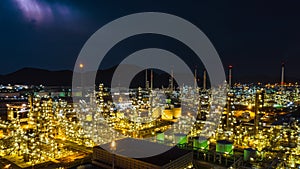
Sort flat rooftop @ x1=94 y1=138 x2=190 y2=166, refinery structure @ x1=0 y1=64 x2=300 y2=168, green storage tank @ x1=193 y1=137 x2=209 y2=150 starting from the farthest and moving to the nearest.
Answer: green storage tank @ x1=193 y1=137 x2=209 y2=150 → refinery structure @ x1=0 y1=64 x2=300 y2=168 → flat rooftop @ x1=94 y1=138 x2=190 y2=166

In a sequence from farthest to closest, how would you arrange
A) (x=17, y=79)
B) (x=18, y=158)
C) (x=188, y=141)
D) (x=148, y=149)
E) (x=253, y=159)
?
(x=17, y=79) < (x=188, y=141) < (x=18, y=158) < (x=253, y=159) < (x=148, y=149)

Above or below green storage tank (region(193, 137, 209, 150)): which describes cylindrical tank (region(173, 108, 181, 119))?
above

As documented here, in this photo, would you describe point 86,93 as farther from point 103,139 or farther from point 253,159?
point 253,159

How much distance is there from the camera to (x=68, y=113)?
1576 centimetres

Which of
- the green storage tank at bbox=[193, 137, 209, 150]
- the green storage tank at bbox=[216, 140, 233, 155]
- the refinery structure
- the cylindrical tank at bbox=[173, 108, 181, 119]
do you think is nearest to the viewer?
the refinery structure

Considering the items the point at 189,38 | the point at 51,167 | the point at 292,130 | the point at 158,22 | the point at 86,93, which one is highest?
the point at 158,22

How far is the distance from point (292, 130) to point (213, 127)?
13.8 feet

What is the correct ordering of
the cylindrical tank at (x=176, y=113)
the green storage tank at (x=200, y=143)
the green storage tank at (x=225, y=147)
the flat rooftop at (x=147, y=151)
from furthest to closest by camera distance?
the cylindrical tank at (x=176, y=113), the green storage tank at (x=200, y=143), the green storage tank at (x=225, y=147), the flat rooftop at (x=147, y=151)

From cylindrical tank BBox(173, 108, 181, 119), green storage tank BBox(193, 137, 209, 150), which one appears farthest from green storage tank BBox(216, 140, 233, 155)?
cylindrical tank BBox(173, 108, 181, 119)

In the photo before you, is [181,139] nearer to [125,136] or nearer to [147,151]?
[125,136]

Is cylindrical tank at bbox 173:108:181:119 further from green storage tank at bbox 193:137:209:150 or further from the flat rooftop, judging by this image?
the flat rooftop

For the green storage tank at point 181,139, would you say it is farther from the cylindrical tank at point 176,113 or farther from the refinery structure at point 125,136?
the cylindrical tank at point 176,113

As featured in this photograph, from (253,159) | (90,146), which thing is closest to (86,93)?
(90,146)

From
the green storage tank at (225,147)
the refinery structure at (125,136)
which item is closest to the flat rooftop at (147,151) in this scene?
the refinery structure at (125,136)
